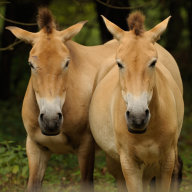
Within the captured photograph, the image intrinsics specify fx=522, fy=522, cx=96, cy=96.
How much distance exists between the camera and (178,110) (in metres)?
6.23

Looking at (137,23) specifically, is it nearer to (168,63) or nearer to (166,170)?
(166,170)

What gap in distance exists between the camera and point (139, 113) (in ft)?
16.0

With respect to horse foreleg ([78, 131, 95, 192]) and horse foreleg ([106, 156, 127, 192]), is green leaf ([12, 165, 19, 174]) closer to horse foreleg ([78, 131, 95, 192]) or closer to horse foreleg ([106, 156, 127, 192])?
horse foreleg ([78, 131, 95, 192])

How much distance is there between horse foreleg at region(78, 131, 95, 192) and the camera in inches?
251

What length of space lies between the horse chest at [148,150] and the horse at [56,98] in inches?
34.9

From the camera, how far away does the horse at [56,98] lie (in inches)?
226

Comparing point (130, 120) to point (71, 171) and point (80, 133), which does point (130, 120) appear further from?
point (71, 171)

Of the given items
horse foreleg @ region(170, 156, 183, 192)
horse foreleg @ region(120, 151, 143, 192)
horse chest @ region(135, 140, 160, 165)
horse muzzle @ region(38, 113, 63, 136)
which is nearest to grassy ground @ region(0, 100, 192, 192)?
horse foreleg @ region(170, 156, 183, 192)

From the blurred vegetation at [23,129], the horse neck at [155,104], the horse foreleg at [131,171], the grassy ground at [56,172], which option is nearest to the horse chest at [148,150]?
the horse foreleg at [131,171]

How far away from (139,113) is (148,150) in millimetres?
704

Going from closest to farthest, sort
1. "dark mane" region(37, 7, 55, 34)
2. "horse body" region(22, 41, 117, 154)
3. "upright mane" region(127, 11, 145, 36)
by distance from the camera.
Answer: "upright mane" region(127, 11, 145, 36)
"dark mane" region(37, 7, 55, 34)
"horse body" region(22, 41, 117, 154)

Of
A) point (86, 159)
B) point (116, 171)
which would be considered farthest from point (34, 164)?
point (116, 171)

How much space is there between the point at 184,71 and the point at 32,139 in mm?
10401

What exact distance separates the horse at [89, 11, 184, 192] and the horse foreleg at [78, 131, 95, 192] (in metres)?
0.17
